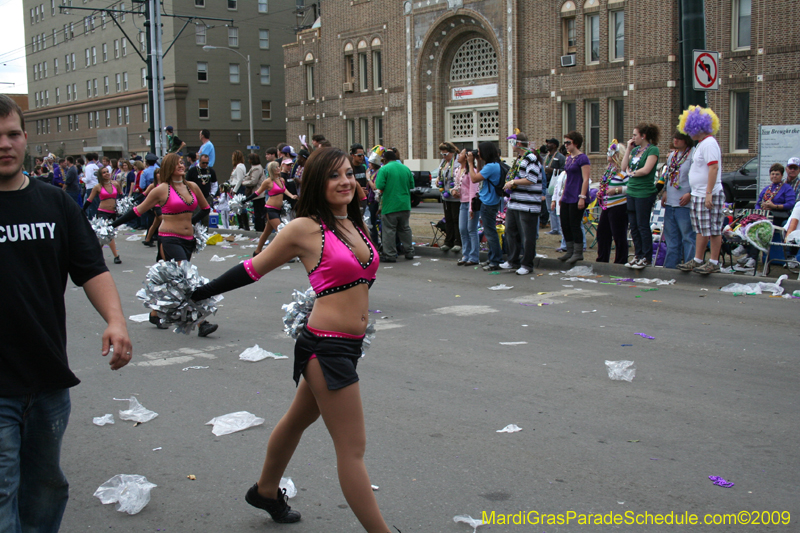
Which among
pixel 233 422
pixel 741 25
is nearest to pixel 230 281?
pixel 233 422

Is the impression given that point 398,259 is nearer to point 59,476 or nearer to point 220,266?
point 220,266

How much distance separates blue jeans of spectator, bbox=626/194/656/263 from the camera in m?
10.9

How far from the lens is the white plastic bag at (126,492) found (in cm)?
382

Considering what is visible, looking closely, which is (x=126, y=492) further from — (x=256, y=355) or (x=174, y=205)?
(x=174, y=205)

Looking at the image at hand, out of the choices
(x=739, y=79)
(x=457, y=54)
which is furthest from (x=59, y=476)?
(x=457, y=54)

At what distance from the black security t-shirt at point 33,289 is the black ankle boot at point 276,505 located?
1174 millimetres

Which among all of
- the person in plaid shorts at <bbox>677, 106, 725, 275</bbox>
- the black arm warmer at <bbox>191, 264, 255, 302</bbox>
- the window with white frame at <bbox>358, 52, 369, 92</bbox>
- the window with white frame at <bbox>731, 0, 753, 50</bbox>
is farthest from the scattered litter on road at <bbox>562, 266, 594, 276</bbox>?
the window with white frame at <bbox>358, 52, 369, 92</bbox>

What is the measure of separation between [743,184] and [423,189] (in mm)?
13763

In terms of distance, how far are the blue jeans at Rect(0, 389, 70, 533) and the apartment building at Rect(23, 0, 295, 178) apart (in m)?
57.8

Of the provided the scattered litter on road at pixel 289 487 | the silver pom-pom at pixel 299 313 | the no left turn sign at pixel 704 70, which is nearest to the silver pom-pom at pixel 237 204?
the no left turn sign at pixel 704 70

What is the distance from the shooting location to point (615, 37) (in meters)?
32.0

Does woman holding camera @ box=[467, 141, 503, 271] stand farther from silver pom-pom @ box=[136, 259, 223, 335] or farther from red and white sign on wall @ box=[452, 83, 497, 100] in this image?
red and white sign on wall @ box=[452, 83, 497, 100]

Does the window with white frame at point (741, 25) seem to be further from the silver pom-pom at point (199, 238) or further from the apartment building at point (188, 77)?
the apartment building at point (188, 77)

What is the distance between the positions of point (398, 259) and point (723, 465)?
398 inches
